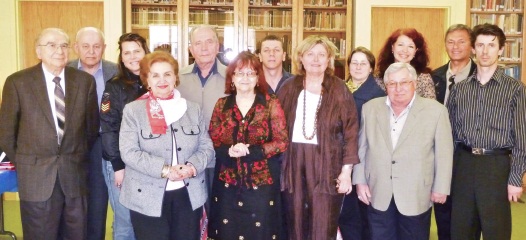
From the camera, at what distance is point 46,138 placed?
10.3 feet

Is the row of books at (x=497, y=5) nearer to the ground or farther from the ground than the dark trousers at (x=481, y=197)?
farther from the ground

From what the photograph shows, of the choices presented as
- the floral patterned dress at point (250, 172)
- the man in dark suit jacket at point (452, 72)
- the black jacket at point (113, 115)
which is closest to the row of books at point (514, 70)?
the man in dark suit jacket at point (452, 72)

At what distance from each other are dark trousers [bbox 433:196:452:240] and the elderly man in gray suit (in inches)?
27.0

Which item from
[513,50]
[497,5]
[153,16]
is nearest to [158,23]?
[153,16]

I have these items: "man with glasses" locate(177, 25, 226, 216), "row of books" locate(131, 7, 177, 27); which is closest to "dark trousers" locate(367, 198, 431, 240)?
"man with glasses" locate(177, 25, 226, 216)

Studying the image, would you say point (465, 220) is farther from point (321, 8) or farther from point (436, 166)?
point (321, 8)

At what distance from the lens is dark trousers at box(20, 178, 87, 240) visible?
10.4ft

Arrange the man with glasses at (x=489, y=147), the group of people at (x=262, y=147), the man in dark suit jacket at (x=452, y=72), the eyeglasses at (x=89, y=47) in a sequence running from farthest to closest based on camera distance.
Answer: the man in dark suit jacket at (x=452, y=72), the eyeglasses at (x=89, y=47), the man with glasses at (x=489, y=147), the group of people at (x=262, y=147)

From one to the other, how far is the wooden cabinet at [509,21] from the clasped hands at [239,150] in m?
4.96

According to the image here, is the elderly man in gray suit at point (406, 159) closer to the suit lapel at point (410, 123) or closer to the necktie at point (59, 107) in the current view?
the suit lapel at point (410, 123)

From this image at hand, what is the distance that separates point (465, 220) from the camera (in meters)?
3.39

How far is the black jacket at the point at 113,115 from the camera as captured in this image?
10.8 feet

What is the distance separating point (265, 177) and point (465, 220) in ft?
4.45

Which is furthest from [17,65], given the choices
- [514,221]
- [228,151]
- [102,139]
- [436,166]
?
[514,221]
